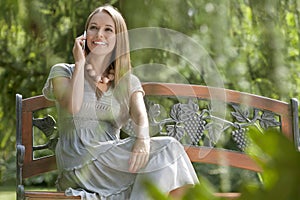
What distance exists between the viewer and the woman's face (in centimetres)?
234

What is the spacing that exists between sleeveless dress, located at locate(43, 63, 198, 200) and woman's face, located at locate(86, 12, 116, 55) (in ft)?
0.34

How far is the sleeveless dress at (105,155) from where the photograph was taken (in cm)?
211

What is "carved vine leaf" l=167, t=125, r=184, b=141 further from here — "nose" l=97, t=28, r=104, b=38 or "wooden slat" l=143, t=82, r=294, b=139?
"nose" l=97, t=28, r=104, b=38

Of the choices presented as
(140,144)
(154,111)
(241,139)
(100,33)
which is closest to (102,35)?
(100,33)

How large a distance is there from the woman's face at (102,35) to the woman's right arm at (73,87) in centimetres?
6

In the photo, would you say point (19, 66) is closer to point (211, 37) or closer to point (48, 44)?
point (48, 44)

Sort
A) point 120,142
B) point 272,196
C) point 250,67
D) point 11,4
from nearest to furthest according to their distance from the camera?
point 272,196 < point 120,142 < point 11,4 < point 250,67

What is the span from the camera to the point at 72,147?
2.28 m

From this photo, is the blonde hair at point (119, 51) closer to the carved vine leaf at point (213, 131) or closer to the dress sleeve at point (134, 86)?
the dress sleeve at point (134, 86)

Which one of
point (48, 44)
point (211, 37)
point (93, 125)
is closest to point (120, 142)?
point (93, 125)

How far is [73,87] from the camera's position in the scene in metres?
2.21

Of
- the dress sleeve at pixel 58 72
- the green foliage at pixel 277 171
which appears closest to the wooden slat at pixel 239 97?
the dress sleeve at pixel 58 72

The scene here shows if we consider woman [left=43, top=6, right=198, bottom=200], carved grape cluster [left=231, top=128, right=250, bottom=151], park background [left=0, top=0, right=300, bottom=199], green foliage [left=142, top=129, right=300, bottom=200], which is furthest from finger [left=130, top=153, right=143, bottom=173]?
green foliage [left=142, top=129, right=300, bottom=200]

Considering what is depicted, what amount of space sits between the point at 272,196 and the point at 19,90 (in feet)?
12.9
